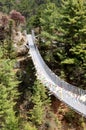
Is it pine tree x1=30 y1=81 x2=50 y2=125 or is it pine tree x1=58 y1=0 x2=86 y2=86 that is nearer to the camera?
pine tree x1=30 y1=81 x2=50 y2=125

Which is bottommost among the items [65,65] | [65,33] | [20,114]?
[20,114]

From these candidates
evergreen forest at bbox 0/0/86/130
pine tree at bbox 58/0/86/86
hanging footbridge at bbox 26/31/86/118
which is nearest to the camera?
hanging footbridge at bbox 26/31/86/118

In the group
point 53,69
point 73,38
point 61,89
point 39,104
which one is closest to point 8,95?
point 39,104

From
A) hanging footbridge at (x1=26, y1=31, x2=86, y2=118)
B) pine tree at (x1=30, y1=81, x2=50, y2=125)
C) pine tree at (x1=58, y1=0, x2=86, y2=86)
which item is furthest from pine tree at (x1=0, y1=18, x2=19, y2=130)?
pine tree at (x1=58, y1=0, x2=86, y2=86)

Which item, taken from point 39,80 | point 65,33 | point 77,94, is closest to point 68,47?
point 65,33

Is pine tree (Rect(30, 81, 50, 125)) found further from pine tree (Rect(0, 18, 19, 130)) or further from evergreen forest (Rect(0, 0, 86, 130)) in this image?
pine tree (Rect(0, 18, 19, 130))

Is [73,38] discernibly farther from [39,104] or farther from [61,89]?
[39,104]

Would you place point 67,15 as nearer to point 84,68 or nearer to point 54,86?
point 84,68

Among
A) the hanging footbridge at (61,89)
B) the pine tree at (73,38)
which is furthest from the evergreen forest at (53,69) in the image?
the hanging footbridge at (61,89)
